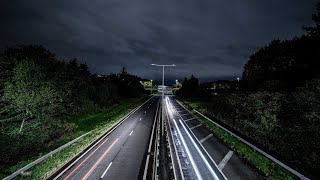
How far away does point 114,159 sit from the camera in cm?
1855

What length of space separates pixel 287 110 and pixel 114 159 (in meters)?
20.1

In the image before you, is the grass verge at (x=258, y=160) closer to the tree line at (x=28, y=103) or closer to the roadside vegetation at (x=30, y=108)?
the roadside vegetation at (x=30, y=108)

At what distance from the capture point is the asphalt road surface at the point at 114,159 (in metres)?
15.5

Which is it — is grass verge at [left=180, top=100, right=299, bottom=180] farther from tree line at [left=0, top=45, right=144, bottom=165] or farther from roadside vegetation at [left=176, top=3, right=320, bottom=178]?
tree line at [left=0, top=45, right=144, bottom=165]

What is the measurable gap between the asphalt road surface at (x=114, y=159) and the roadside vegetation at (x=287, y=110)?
9880 mm

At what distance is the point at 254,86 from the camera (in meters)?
43.1

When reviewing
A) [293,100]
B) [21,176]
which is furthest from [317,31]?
[21,176]

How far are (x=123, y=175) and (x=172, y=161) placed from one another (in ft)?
14.9

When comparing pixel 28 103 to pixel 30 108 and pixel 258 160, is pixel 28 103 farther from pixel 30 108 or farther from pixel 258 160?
pixel 258 160

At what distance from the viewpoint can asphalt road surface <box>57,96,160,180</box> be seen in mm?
15477

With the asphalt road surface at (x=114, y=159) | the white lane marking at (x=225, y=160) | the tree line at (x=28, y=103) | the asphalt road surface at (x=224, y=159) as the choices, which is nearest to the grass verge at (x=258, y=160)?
the asphalt road surface at (x=224, y=159)

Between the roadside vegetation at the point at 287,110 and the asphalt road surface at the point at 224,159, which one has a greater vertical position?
the roadside vegetation at the point at 287,110

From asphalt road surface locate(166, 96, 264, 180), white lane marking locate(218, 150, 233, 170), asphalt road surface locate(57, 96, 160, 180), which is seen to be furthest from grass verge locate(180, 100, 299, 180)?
asphalt road surface locate(57, 96, 160, 180)

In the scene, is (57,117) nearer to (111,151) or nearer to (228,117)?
(111,151)
